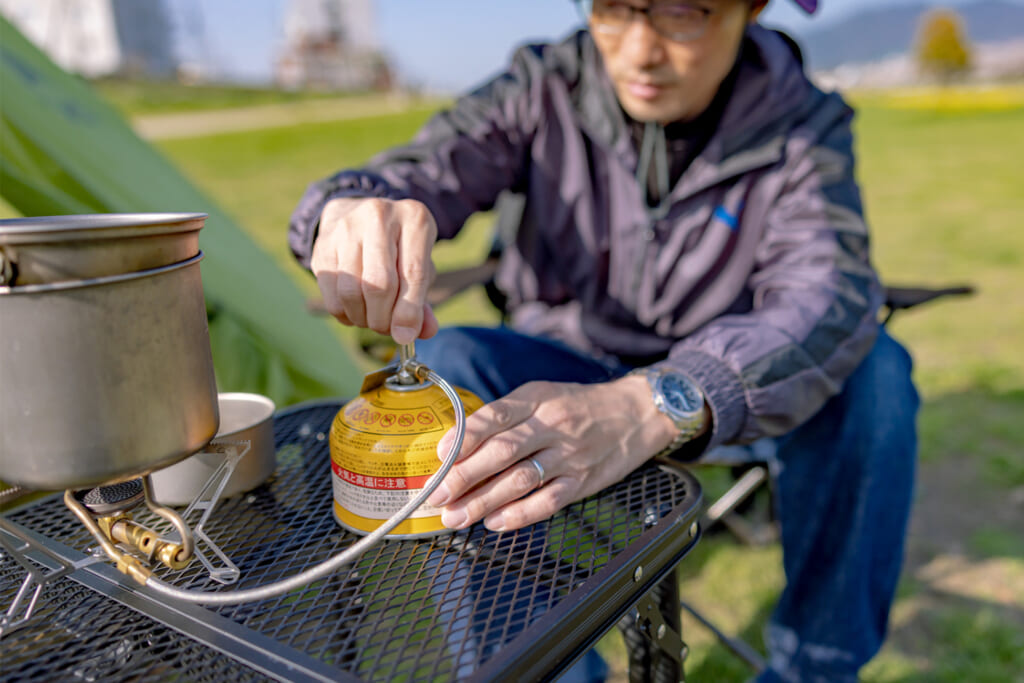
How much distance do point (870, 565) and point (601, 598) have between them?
0.79 metres

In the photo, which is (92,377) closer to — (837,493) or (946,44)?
(837,493)

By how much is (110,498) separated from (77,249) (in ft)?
0.87

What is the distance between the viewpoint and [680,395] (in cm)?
92

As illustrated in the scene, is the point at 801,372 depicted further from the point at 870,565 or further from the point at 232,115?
the point at 232,115

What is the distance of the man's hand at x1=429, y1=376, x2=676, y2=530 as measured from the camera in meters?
0.72

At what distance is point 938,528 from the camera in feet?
6.51

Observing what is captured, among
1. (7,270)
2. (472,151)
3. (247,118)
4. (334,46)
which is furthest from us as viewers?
(334,46)

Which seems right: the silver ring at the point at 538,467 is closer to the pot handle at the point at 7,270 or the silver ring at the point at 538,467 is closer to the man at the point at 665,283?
the man at the point at 665,283

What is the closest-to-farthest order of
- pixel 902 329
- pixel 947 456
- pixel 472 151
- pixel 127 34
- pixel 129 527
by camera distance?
1. pixel 129 527
2. pixel 472 151
3. pixel 947 456
4. pixel 902 329
5. pixel 127 34

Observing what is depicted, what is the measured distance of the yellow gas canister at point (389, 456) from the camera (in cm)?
70

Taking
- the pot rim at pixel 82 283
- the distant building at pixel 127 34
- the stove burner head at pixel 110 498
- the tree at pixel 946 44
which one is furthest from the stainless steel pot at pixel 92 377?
the distant building at pixel 127 34

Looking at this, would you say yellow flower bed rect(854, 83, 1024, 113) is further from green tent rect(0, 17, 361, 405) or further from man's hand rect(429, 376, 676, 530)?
man's hand rect(429, 376, 676, 530)

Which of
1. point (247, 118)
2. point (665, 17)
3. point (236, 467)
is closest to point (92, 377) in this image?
point (236, 467)

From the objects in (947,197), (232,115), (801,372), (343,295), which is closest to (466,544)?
(343,295)
